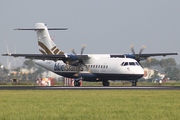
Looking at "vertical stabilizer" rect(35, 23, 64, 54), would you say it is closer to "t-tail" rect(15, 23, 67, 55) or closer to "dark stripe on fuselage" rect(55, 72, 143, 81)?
"t-tail" rect(15, 23, 67, 55)

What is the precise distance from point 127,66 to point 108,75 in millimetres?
3545

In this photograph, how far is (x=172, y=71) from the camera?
572 feet

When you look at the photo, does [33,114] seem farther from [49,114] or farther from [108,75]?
[108,75]

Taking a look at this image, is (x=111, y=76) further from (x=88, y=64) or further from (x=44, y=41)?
(x=44, y=41)

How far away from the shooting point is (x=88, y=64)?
150 ft

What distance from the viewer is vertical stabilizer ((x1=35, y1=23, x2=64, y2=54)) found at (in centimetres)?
5075

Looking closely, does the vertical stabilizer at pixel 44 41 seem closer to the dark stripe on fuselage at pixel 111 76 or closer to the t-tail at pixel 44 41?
the t-tail at pixel 44 41

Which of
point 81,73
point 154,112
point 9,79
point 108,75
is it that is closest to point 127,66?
point 108,75

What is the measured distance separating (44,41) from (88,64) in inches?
386

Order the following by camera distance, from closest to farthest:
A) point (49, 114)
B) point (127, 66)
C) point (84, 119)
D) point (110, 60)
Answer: point (84, 119)
point (49, 114)
point (127, 66)
point (110, 60)

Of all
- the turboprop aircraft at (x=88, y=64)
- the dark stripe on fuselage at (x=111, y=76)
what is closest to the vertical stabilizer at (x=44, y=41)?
the turboprop aircraft at (x=88, y=64)

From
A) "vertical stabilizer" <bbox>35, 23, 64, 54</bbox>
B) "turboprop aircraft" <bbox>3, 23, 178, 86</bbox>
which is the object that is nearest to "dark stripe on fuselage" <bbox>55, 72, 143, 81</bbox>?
"turboprop aircraft" <bbox>3, 23, 178, 86</bbox>

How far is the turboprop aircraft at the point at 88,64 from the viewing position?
132 ft

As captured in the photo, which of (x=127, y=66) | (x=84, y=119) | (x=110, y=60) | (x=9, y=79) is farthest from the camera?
(x=9, y=79)
